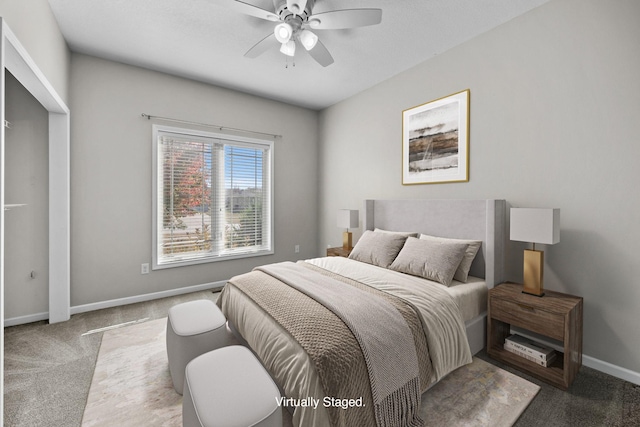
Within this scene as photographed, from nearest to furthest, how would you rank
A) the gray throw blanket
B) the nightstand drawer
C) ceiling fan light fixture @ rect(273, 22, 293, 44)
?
the gray throw blanket, the nightstand drawer, ceiling fan light fixture @ rect(273, 22, 293, 44)

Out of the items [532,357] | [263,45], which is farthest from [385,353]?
[263,45]

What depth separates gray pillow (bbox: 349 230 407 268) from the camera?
2.84 m

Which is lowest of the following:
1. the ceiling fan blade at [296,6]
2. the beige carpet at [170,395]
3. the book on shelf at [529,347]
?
the beige carpet at [170,395]

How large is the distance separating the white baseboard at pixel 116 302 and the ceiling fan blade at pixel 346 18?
3366 mm

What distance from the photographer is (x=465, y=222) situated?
2.64 m

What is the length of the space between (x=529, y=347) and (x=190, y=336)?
2.42 metres

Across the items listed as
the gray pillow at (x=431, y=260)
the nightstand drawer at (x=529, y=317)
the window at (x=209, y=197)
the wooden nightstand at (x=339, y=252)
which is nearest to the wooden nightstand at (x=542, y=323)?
the nightstand drawer at (x=529, y=317)

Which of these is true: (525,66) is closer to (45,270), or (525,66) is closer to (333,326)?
(333,326)

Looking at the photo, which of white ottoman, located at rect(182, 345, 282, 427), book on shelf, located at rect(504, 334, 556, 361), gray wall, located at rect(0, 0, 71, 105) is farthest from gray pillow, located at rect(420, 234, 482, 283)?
gray wall, located at rect(0, 0, 71, 105)

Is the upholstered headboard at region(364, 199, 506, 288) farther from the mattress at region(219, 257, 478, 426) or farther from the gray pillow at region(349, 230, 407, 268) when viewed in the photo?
the gray pillow at region(349, 230, 407, 268)

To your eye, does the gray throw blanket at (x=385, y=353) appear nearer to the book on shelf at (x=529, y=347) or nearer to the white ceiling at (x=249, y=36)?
the book on shelf at (x=529, y=347)

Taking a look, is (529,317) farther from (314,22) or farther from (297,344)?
(314,22)

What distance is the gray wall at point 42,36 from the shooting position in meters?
1.67

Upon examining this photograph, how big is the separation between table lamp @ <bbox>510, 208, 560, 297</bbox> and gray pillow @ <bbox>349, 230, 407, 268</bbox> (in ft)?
3.36
